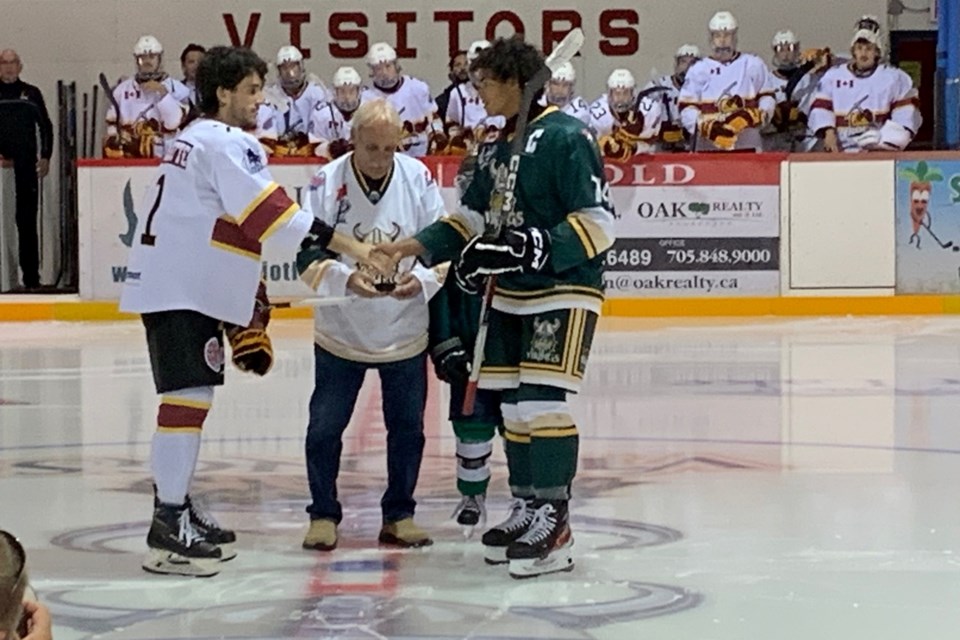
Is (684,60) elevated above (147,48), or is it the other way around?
(147,48)

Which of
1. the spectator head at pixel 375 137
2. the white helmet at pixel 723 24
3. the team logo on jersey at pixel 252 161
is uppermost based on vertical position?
the white helmet at pixel 723 24

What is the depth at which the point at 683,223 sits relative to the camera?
532 inches

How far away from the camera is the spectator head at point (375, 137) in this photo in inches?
199

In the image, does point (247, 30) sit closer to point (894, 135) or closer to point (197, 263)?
point (894, 135)

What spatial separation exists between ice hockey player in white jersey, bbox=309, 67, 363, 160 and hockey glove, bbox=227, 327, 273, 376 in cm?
940

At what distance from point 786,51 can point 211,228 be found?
10.9 meters

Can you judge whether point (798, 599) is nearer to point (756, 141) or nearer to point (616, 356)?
point (616, 356)

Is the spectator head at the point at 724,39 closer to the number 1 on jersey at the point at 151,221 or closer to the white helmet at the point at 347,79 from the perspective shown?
the white helmet at the point at 347,79

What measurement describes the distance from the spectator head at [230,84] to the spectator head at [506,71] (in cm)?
58

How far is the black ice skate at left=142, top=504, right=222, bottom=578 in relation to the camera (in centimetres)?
472

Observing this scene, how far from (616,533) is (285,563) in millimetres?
978

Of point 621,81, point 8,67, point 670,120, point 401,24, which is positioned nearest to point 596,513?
point 621,81

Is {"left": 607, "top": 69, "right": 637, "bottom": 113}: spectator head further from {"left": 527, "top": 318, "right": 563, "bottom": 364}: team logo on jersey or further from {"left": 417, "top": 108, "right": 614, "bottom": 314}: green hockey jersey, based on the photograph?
{"left": 527, "top": 318, "right": 563, "bottom": 364}: team logo on jersey

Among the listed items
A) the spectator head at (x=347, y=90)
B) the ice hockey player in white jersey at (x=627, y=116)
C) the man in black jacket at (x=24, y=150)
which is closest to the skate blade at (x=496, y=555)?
the ice hockey player in white jersey at (x=627, y=116)
